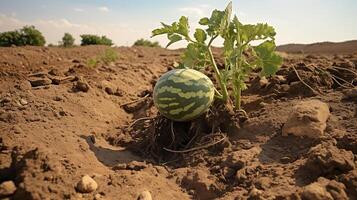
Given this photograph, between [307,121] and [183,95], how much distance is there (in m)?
1.15

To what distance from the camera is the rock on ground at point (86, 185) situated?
7.96 ft

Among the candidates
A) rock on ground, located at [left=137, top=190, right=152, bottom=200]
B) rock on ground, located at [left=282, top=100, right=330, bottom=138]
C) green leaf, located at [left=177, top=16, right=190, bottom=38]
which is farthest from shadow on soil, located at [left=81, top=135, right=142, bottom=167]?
rock on ground, located at [left=282, top=100, right=330, bottom=138]

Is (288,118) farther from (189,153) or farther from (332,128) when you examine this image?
(189,153)

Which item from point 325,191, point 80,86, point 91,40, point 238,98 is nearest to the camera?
point 325,191

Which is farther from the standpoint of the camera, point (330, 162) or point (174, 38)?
point (174, 38)

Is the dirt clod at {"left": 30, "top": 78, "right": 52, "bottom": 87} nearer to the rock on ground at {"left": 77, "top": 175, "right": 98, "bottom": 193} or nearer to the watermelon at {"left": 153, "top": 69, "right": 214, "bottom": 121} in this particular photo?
the watermelon at {"left": 153, "top": 69, "right": 214, "bottom": 121}

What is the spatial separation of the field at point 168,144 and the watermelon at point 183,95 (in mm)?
286

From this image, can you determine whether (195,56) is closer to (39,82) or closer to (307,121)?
(307,121)

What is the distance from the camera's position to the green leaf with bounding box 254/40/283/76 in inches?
136

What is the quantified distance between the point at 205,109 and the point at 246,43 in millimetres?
776

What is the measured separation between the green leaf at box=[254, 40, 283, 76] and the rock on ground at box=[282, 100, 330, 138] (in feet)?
1.57

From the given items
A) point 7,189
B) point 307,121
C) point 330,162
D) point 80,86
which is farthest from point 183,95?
point 80,86

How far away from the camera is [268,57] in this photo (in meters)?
3.49

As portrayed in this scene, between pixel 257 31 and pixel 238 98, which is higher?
pixel 257 31
